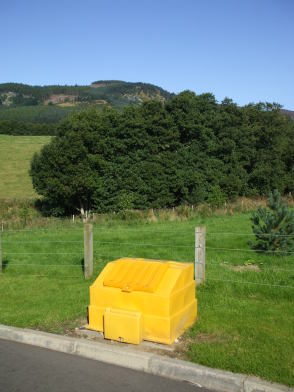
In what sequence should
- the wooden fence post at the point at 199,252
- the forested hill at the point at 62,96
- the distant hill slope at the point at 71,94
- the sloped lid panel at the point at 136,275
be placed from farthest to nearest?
the distant hill slope at the point at 71,94
the forested hill at the point at 62,96
the wooden fence post at the point at 199,252
the sloped lid panel at the point at 136,275

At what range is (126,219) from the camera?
Answer: 873 inches

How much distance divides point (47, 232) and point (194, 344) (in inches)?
534

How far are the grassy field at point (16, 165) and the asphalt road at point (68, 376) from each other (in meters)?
40.5

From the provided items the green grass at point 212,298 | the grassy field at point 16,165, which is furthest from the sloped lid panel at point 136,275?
the grassy field at point 16,165

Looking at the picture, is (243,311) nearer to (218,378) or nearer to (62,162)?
(218,378)

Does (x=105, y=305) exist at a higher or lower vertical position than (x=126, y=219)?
higher

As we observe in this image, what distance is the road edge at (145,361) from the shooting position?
4715 millimetres

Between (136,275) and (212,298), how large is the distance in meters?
2.22

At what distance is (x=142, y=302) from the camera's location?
233 inches

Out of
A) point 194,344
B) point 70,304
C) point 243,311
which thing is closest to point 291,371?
point 194,344

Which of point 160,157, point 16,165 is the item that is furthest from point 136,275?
point 16,165

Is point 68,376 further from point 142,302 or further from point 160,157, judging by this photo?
point 160,157

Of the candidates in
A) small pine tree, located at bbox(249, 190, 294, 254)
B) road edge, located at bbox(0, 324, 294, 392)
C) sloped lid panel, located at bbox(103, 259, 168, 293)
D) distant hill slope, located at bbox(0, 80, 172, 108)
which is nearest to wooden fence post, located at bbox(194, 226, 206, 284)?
sloped lid panel, located at bbox(103, 259, 168, 293)

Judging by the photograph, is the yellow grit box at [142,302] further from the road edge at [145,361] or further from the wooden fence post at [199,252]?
the wooden fence post at [199,252]
